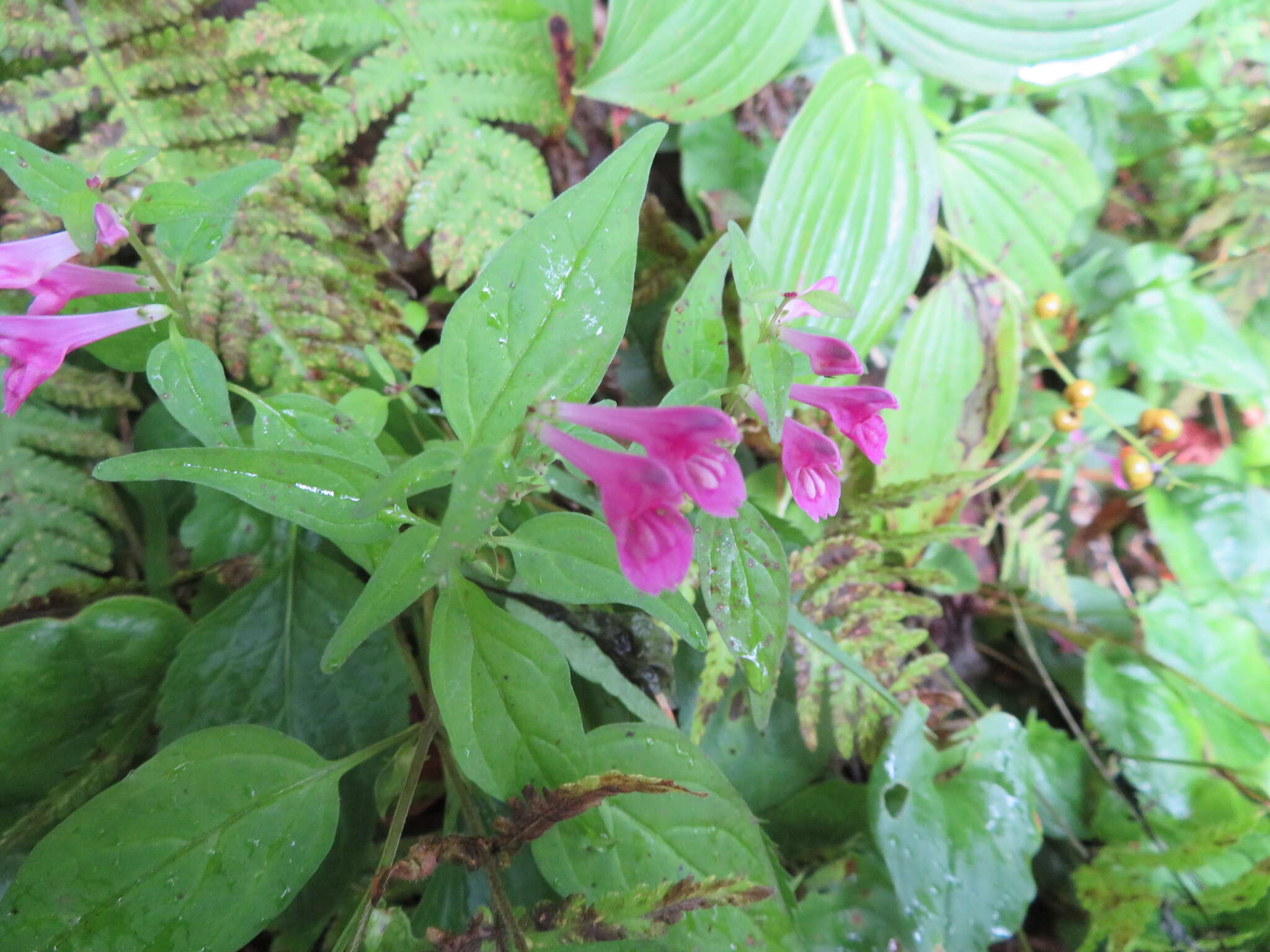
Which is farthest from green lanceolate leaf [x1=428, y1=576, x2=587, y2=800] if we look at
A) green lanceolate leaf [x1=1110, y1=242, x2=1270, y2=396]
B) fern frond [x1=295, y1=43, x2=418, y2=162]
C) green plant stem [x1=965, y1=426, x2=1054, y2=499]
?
green lanceolate leaf [x1=1110, y1=242, x2=1270, y2=396]

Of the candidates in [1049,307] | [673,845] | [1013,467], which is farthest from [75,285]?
[1049,307]

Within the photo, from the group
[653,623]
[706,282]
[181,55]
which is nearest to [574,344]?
[706,282]

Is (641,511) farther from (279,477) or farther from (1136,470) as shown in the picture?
(1136,470)

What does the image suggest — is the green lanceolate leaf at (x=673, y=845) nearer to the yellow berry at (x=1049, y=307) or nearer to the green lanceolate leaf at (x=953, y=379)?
the green lanceolate leaf at (x=953, y=379)

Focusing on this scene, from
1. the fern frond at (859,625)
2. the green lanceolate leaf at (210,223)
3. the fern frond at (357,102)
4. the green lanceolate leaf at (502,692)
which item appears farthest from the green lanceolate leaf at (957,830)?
the fern frond at (357,102)

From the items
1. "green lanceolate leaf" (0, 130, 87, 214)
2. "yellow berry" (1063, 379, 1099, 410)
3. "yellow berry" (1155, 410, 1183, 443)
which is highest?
"green lanceolate leaf" (0, 130, 87, 214)

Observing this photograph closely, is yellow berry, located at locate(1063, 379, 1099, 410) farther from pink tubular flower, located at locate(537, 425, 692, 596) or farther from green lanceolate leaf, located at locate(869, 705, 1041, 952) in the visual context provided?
pink tubular flower, located at locate(537, 425, 692, 596)
